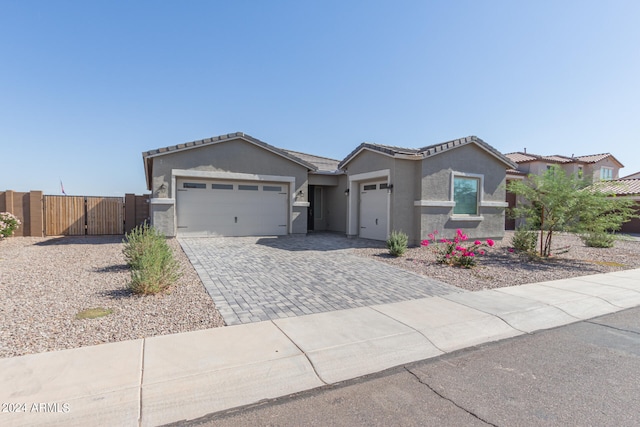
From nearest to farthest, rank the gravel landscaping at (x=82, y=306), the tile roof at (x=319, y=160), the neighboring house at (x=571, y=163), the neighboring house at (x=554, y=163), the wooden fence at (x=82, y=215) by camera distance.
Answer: the gravel landscaping at (x=82, y=306)
the wooden fence at (x=82, y=215)
the tile roof at (x=319, y=160)
the neighboring house at (x=554, y=163)
the neighboring house at (x=571, y=163)

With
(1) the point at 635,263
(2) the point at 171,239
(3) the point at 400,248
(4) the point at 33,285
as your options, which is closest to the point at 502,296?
(3) the point at 400,248

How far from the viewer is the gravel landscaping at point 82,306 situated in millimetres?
4254

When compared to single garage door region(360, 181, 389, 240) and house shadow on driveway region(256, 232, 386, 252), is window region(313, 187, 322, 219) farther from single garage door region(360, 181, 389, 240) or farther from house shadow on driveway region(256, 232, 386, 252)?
single garage door region(360, 181, 389, 240)

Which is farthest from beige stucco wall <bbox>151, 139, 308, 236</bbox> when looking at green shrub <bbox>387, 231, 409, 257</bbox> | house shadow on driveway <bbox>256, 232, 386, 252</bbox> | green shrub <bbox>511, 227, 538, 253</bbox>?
green shrub <bbox>511, 227, 538, 253</bbox>

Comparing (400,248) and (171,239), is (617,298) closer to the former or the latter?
(400,248)

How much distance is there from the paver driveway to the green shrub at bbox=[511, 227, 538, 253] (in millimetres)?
5720

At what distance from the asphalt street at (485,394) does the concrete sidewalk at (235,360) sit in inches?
9.5

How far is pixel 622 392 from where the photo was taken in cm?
337

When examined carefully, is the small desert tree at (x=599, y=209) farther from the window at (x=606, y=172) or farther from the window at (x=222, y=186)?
the window at (x=606, y=172)

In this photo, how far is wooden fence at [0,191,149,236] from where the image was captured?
47.9 ft

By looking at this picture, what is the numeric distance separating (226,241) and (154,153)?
4174mm

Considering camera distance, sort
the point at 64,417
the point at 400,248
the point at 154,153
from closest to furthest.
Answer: the point at 64,417
the point at 400,248
the point at 154,153

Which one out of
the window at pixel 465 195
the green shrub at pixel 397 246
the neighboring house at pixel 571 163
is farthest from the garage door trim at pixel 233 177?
the neighboring house at pixel 571 163

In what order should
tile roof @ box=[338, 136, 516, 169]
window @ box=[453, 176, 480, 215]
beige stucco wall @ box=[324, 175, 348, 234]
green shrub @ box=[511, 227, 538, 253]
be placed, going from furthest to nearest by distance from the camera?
beige stucco wall @ box=[324, 175, 348, 234], window @ box=[453, 176, 480, 215], tile roof @ box=[338, 136, 516, 169], green shrub @ box=[511, 227, 538, 253]
